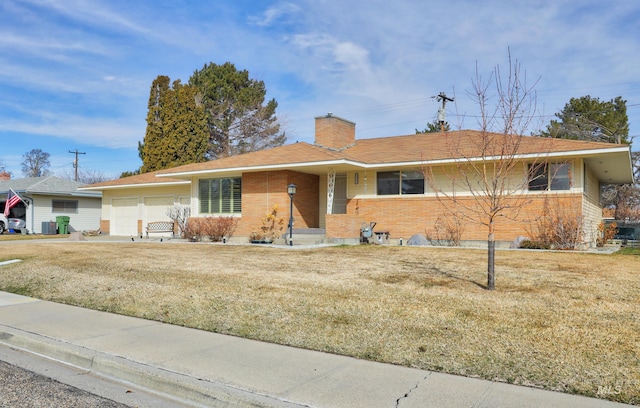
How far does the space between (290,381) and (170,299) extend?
4560 mm

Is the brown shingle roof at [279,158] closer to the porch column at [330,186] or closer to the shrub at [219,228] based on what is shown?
the porch column at [330,186]

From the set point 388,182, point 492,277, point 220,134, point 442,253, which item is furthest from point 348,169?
point 220,134

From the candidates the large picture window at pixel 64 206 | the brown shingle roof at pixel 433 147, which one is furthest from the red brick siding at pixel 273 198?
the large picture window at pixel 64 206

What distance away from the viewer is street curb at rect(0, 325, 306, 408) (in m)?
4.48

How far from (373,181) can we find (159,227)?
13.6 m

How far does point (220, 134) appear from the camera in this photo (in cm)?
4178

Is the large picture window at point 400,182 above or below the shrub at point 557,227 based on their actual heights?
above

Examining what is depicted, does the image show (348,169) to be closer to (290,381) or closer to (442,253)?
(442,253)

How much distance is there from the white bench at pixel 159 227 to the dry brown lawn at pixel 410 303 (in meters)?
13.0

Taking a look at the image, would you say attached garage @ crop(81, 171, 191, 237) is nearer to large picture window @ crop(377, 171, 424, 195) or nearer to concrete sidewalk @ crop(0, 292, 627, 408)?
large picture window @ crop(377, 171, 424, 195)

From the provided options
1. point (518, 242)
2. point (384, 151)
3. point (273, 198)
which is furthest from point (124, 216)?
point (518, 242)

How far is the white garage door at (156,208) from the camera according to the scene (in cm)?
2877

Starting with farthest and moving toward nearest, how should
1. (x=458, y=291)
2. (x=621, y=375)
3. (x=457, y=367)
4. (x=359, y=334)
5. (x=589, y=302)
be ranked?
(x=458, y=291) → (x=589, y=302) → (x=359, y=334) → (x=457, y=367) → (x=621, y=375)

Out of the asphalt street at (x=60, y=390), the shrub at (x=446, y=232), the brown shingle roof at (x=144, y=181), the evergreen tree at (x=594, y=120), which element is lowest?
the asphalt street at (x=60, y=390)
